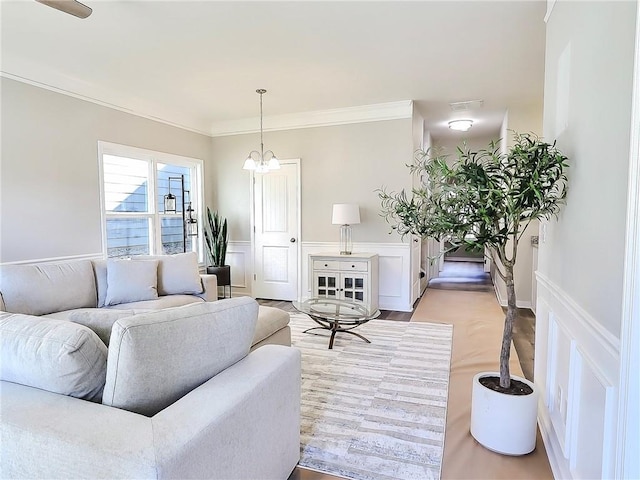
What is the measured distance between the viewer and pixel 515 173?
178 centimetres

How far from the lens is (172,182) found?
17.1 ft

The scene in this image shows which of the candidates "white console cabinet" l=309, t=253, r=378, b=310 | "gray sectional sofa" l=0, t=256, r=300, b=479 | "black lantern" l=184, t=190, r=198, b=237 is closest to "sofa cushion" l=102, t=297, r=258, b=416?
"gray sectional sofa" l=0, t=256, r=300, b=479

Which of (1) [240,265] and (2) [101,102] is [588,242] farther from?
(1) [240,265]

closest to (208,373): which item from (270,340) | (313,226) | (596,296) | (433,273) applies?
(270,340)

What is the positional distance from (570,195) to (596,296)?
2.03ft

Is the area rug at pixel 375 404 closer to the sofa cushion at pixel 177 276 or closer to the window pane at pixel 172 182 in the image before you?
the sofa cushion at pixel 177 276

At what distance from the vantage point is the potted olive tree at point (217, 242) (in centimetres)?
537

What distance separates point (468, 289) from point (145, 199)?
207 inches

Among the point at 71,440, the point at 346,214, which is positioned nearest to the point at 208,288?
the point at 346,214

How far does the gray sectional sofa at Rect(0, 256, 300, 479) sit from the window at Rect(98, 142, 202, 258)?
3.22 m

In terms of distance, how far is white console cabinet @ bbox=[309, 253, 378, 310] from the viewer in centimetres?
458

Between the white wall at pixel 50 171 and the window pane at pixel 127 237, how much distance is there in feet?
0.68

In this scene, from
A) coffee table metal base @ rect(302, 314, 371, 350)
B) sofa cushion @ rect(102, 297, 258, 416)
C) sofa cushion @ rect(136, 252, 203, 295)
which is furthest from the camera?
sofa cushion @ rect(136, 252, 203, 295)

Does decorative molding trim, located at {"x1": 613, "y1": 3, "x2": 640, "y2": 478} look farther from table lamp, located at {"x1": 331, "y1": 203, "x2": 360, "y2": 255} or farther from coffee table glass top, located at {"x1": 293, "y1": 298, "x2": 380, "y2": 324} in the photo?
table lamp, located at {"x1": 331, "y1": 203, "x2": 360, "y2": 255}
